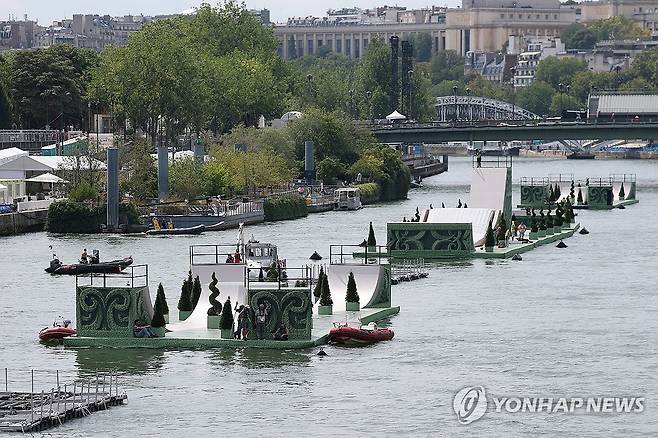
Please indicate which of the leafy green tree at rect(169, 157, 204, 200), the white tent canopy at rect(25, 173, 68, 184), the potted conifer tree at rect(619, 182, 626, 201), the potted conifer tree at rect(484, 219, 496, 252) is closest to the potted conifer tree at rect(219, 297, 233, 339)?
the potted conifer tree at rect(484, 219, 496, 252)

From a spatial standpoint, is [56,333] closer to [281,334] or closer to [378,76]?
[281,334]

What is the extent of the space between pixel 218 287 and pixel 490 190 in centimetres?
3465

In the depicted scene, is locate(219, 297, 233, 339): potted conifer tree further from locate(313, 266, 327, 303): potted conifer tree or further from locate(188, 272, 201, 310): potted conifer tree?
locate(313, 266, 327, 303): potted conifer tree

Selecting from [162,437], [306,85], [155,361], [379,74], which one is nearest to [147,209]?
[155,361]

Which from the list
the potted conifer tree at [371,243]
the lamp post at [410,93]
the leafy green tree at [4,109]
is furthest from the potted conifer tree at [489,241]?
the lamp post at [410,93]

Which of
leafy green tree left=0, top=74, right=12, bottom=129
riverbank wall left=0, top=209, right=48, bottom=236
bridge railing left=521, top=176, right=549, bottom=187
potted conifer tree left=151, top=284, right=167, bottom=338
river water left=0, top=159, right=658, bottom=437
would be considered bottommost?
river water left=0, top=159, right=658, bottom=437

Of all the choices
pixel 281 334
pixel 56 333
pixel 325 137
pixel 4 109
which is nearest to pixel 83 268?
pixel 56 333

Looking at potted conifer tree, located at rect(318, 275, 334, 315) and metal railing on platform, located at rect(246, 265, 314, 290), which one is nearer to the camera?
metal railing on platform, located at rect(246, 265, 314, 290)

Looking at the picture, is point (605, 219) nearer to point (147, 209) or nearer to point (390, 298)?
point (147, 209)

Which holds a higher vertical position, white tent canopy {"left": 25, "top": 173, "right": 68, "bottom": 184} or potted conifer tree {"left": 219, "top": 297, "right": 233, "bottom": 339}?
white tent canopy {"left": 25, "top": 173, "right": 68, "bottom": 184}

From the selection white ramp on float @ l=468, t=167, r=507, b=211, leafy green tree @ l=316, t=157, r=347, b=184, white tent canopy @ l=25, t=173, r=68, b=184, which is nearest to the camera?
white ramp on float @ l=468, t=167, r=507, b=211

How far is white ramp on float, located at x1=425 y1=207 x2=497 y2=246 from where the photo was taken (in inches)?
3211

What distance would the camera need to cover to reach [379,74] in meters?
193

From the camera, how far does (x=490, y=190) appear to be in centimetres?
8856
